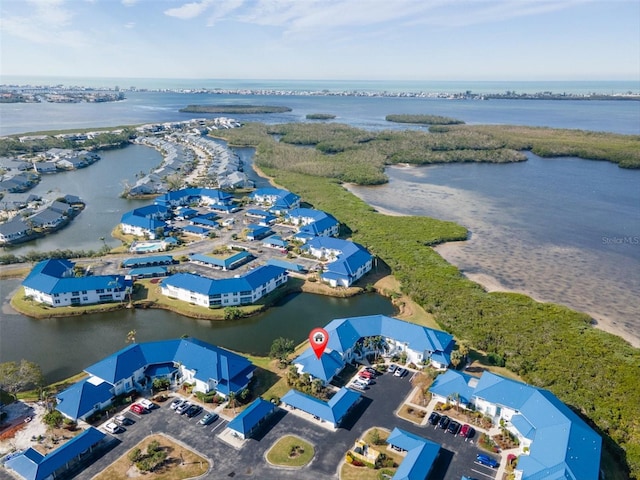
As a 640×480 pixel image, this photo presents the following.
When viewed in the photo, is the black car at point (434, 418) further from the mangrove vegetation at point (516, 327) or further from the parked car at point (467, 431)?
the mangrove vegetation at point (516, 327)

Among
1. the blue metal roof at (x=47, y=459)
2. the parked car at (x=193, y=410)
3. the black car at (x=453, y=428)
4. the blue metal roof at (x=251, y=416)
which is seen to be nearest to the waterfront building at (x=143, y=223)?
the parked car at (x=193, y=410)

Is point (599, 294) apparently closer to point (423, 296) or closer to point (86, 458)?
point (423, 296)

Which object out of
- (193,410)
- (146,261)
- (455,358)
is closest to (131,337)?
(193,410)

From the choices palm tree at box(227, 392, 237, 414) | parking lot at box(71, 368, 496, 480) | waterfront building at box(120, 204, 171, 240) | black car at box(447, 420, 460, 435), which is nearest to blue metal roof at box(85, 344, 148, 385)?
parking lot at box(71, 368, 496, 480)

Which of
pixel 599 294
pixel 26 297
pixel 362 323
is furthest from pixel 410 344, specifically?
pixel 26 297

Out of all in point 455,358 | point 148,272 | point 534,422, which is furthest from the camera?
point 148,272

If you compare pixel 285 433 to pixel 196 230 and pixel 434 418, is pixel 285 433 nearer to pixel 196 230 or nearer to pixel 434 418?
pixel 434 418
